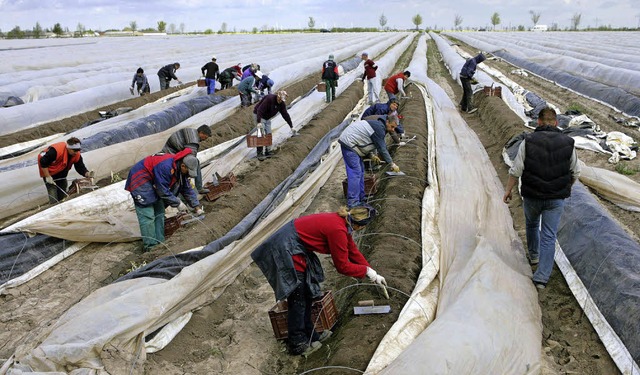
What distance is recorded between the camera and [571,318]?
4785 mm

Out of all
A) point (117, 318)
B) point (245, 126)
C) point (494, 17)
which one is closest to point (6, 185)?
point (117, 318)

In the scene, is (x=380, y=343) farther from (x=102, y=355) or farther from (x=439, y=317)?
(x=102, y=355)

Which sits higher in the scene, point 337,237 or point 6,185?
point 337,237

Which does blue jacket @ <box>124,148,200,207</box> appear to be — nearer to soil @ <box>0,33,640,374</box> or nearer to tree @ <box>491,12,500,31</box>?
soil @ <box>0,33,640,374</box>

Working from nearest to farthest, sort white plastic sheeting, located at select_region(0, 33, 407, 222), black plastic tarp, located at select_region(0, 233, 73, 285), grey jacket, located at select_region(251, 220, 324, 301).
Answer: grey jacket, located at select_region(251, 220, 324, 301)
black plastic tarp, located at select_region(0, 233, 73, 285)
white plastic sheeting, located at select_region(0, 33, 407, 222)

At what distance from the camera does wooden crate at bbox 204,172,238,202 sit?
8.48 metres

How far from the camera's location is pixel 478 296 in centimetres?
456

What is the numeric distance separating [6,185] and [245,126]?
6.33 metres

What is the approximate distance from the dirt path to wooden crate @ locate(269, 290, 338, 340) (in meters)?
1.94

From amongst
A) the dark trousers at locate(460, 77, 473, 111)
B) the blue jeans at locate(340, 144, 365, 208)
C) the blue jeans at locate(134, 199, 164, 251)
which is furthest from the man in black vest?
the dark trousers at locate(460, 77, 473, 111)

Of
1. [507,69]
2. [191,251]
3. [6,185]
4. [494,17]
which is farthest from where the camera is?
[494,17]

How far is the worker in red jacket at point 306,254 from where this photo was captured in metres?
4.21

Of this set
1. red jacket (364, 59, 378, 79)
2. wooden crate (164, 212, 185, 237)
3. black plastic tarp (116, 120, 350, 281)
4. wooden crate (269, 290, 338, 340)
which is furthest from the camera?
A: red jacket (364, 59, 378, 79)

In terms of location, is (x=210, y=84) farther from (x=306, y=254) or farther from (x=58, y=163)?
(x=306, y=254)
